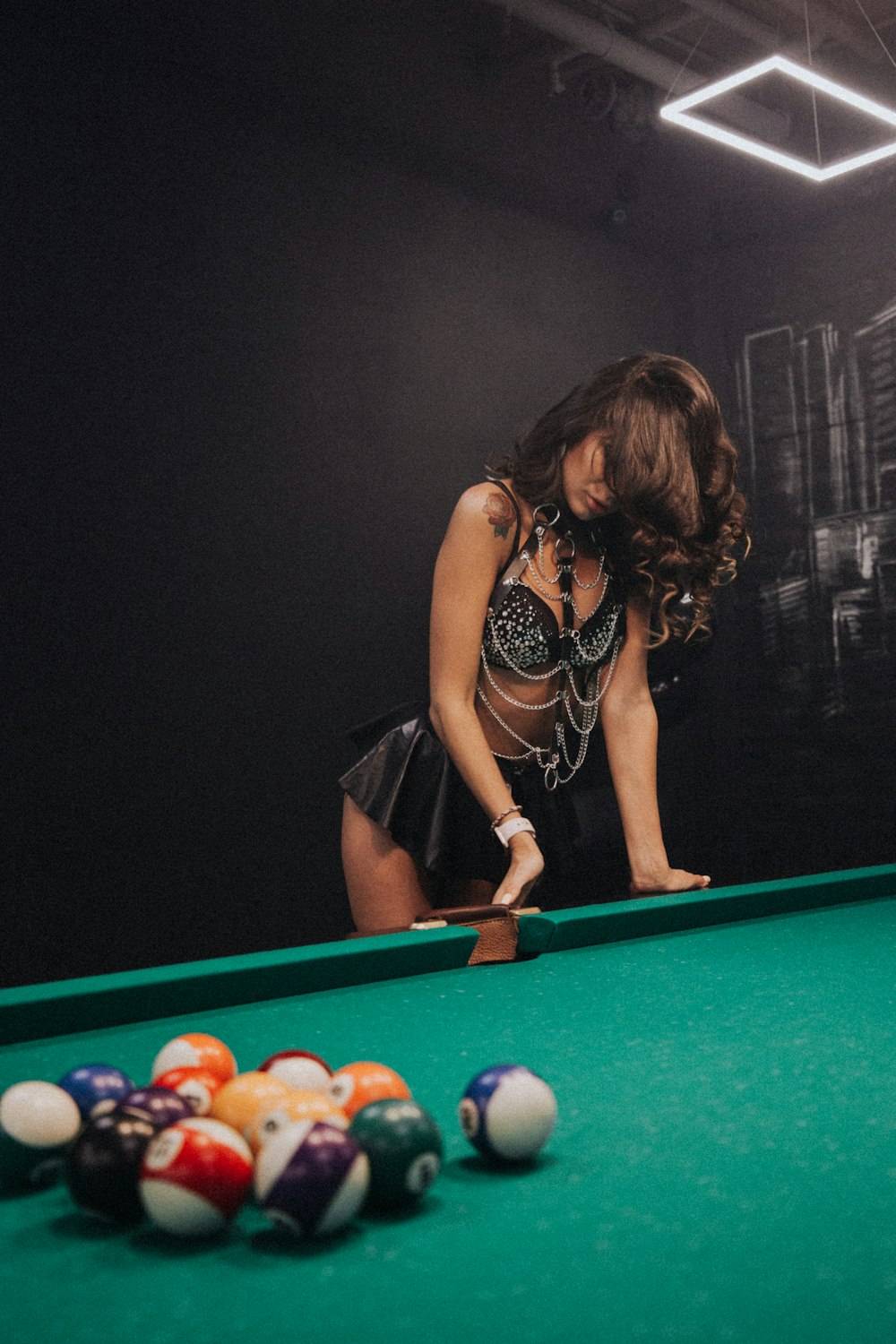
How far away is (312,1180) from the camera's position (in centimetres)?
89

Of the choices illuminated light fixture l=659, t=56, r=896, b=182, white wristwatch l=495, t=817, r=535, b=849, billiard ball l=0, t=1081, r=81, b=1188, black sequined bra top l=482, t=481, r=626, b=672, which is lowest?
billiard ball l=0, t=1081, r=81, b=1188

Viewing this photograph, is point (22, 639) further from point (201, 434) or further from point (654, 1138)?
point (654, 1138)

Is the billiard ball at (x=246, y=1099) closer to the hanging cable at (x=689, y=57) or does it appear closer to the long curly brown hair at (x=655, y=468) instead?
the long curly brown hair at (x=655, y=468)

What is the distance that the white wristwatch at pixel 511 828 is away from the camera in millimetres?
2727

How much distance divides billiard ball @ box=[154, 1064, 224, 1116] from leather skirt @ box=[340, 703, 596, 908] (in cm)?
183

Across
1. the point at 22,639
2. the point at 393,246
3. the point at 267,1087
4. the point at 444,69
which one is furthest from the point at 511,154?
the point at 267,1087

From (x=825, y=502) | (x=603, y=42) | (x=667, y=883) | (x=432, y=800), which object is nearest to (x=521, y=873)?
(x=667, y=883)

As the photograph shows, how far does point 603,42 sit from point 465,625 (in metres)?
2.84

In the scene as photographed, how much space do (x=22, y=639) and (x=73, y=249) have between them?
117 centimetres

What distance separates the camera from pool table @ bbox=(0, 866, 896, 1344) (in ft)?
2.56

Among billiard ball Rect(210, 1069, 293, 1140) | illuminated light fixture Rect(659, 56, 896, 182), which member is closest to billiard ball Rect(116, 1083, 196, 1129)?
billiard ball Rect(210, 1069, 293, 1140)

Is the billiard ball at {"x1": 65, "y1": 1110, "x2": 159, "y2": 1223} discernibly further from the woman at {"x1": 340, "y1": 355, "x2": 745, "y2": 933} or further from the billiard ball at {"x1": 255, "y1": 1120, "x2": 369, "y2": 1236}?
the woman at {"x1": 340, "y1": 355, "x2": 745, "y2": 933}

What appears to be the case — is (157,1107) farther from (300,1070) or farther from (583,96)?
(583,96)

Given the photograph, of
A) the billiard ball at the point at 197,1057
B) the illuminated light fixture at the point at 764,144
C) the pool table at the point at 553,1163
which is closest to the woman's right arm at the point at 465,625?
the pool table at the point at 553,1163
